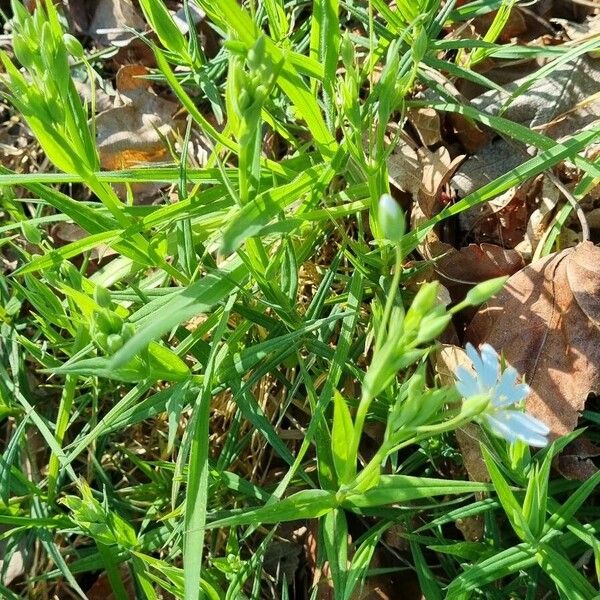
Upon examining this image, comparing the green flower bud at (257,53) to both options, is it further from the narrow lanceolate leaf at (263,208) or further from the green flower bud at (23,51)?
the green flower bud at (23,51)

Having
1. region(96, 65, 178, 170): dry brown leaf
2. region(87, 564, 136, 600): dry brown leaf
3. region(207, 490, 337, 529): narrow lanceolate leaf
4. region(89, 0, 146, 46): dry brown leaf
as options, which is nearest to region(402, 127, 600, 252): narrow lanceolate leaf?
region(207, 490, 337, 529): narrow lanceolate leaf

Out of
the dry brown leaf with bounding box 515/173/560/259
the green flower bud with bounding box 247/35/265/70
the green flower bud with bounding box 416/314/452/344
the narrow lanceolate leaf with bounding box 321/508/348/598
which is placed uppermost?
the green flower bud with bounding box 247/35/265/70

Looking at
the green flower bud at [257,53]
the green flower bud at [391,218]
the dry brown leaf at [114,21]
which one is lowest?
the dry brown leaf at [114,21]

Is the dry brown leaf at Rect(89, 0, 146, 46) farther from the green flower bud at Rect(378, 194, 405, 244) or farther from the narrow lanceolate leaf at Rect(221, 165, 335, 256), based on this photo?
the green flower bud at Rect(378, 194, 405, 244)

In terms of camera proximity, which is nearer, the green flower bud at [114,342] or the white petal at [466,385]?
the white petal at [466,385]

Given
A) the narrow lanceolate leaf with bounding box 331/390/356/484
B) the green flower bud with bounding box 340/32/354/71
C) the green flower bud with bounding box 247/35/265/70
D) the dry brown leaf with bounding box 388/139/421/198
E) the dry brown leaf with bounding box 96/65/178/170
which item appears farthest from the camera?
the dry brown leaf with bounding box 96/65/178/170

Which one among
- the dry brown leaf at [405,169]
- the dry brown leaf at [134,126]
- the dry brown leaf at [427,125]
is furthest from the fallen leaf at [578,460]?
the dry brown leaf at [134,126]

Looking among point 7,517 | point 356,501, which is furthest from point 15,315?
point 356,501
